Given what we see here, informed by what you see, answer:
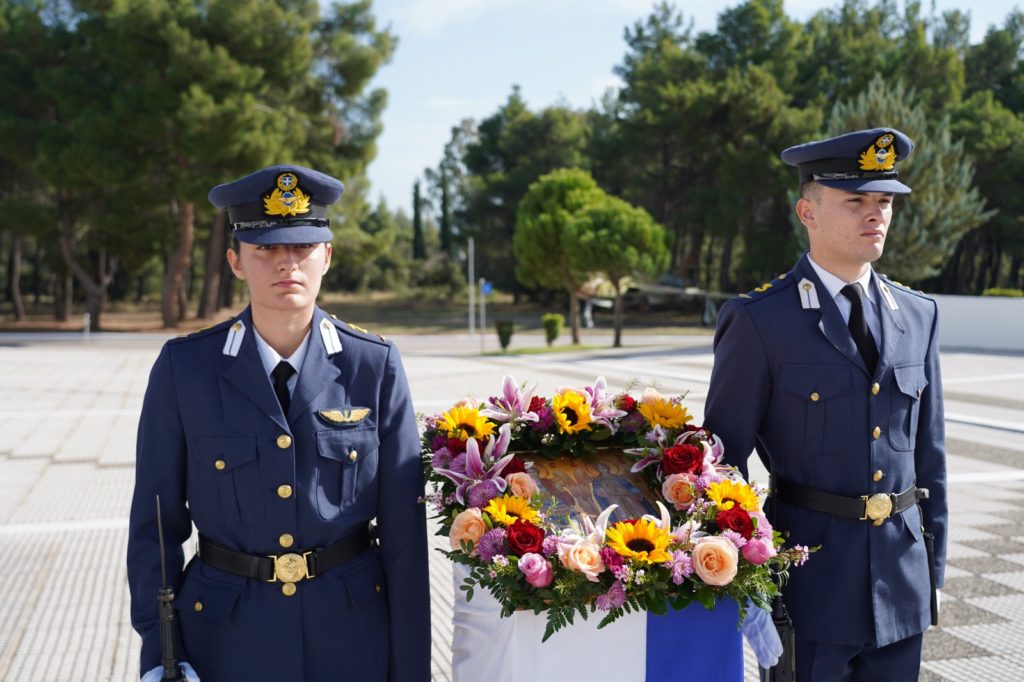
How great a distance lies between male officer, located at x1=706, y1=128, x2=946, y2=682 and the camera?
2.50 metres

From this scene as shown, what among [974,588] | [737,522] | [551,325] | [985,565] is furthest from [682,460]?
[551,325]

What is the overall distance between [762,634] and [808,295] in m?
1.02

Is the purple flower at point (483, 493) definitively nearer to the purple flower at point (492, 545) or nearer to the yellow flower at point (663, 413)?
the purple flower at point (492, 545)

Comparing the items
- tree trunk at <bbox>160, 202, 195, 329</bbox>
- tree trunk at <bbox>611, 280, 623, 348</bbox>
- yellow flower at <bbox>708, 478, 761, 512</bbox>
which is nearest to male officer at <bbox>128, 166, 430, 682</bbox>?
yellow flower at <bbox>708, 478, 761, 512</bbox>

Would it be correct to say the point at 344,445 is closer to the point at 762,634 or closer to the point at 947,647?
the point at 762,634

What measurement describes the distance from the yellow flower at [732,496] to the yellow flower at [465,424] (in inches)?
24.8

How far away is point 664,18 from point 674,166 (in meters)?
11.5

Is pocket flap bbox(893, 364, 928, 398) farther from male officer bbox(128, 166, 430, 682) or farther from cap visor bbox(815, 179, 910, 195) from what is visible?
male officer bbox(128, 166, 430, 682)

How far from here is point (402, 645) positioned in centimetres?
225

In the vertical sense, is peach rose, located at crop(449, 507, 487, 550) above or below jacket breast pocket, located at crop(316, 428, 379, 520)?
below

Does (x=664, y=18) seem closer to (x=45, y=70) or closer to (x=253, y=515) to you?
(x=45, y=70)

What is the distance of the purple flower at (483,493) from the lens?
2.21 m

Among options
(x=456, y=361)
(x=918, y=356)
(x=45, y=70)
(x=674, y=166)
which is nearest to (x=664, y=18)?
(x=674, y=166)

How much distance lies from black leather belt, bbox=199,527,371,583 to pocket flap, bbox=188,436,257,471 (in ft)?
0.71
